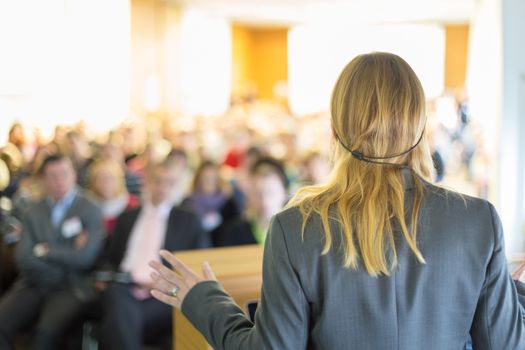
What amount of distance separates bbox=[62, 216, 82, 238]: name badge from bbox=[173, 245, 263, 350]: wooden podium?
210 centimetres

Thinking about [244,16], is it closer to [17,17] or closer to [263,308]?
[17,17]

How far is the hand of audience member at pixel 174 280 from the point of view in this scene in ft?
4.12

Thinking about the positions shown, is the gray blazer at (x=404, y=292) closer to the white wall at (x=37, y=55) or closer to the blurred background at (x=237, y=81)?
the blurred background at (x=237, y=81)

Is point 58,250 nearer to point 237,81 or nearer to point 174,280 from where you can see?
point 174,280

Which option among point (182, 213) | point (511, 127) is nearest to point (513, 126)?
point (511, 127)

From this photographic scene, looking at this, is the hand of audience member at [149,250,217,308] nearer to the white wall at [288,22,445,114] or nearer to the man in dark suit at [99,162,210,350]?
the man in dark suit at [99,162,210,350]

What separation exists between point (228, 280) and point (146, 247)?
6.80 feet

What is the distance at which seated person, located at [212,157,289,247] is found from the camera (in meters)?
3.49

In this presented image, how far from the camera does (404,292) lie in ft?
3.43

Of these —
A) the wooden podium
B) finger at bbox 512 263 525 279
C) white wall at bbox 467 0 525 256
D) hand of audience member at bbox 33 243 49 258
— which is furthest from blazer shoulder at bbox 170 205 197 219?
finger at bbox 512 263 525 279

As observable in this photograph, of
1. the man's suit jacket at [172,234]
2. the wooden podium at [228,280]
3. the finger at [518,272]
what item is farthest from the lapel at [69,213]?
the finger at [518,272]

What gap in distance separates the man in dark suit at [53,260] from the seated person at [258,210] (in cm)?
79

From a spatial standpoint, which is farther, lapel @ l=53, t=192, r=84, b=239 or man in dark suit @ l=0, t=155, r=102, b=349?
lapel @ l=53, t=192, r=84, b=239

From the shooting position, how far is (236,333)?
1127mm
